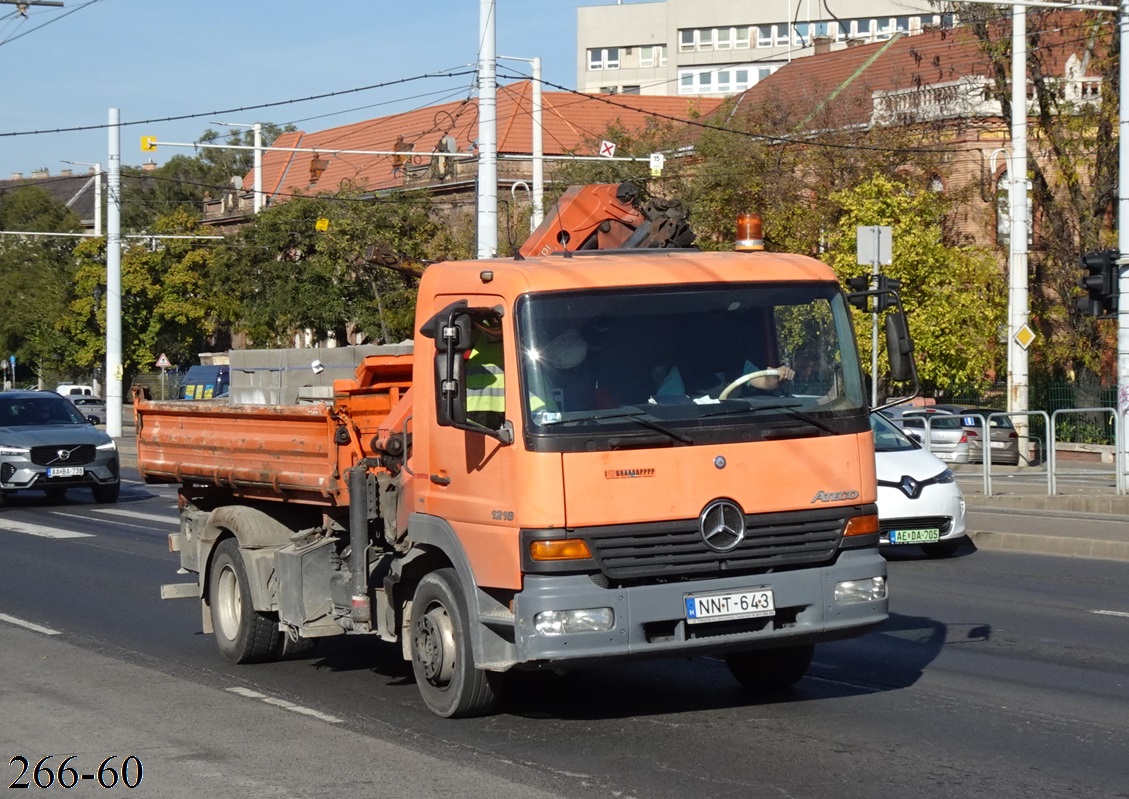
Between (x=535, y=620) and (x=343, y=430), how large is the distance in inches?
84.4

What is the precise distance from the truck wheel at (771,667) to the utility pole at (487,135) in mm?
13444

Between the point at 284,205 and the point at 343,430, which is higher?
the point at 284,205

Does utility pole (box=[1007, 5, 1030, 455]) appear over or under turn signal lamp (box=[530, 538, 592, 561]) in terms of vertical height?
over

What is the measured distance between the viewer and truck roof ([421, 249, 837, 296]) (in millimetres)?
7641

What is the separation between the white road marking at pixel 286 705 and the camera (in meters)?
8.38

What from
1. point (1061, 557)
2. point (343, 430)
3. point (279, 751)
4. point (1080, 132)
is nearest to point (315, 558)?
point (343, 430)

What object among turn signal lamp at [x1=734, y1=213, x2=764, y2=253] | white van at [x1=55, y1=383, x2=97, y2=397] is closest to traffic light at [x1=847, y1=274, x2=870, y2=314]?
turn signal lamp at [x1=734, y1=213, x2=764, y2=253]

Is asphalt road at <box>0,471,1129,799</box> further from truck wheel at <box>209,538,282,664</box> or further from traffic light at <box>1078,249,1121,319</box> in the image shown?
traffic light at <box>1078,249,1121,319</box>

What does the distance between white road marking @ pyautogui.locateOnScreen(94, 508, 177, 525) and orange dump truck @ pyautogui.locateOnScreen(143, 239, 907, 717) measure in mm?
13970

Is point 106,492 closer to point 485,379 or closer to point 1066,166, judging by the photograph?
point 485,379

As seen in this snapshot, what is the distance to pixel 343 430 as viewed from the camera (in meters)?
8.91

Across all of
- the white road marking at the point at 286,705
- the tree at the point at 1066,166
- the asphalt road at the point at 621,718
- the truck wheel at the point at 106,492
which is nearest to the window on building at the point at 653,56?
the tree at the point at 1066,166

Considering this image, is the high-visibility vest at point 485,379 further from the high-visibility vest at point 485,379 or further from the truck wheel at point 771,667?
the truck wheel at point 771,667

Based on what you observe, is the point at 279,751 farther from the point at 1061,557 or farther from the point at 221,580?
the point at 1061,557
